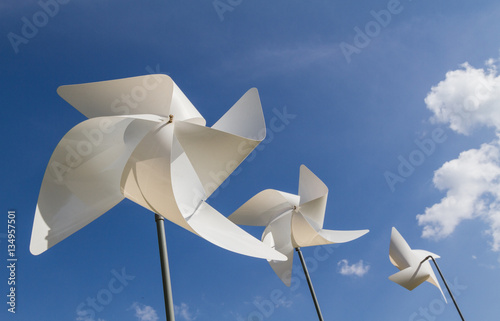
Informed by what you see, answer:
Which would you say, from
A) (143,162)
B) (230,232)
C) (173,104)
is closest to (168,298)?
(230,232)

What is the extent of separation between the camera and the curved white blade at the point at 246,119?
14.0ft

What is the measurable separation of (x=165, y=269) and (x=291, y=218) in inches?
172

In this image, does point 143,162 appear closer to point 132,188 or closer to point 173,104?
point 132,188

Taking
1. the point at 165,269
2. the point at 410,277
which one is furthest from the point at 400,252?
the point at 165,269

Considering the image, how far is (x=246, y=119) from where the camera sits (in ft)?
14.6

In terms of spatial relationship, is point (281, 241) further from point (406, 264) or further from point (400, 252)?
point (406, 264)

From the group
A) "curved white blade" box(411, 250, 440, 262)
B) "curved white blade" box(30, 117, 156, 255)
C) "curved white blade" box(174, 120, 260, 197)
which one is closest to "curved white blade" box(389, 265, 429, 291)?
"curved white blade" box(411, 250, 440, 262)

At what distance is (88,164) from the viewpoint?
377 cm

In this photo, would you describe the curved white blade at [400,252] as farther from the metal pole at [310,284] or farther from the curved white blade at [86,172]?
the curved white blade at [86,172]

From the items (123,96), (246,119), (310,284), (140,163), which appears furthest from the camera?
(310,284)

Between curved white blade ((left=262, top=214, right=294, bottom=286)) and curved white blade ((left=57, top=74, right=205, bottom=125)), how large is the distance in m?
4.22

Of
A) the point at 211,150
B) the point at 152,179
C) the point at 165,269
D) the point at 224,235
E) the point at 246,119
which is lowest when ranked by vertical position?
the point at 165,269

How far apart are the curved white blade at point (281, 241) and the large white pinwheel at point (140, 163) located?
146 inches

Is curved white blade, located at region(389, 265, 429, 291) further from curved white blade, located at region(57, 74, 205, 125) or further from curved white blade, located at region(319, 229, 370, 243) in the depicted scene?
curved white blade, located at region(57, 74, 205, 125)
